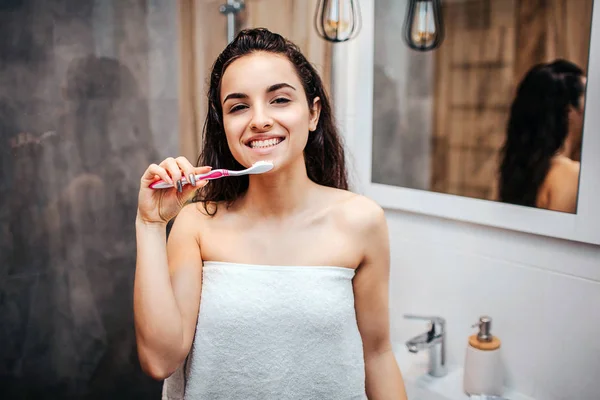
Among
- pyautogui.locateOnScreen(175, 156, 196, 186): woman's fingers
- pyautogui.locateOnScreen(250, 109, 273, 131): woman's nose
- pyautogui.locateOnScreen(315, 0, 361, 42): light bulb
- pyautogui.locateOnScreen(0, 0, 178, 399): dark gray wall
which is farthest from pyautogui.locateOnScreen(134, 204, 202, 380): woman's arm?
pyautogui.locateOnScreen(315, 0, 361, 42): light bulb

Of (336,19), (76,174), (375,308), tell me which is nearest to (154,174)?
(76,174)

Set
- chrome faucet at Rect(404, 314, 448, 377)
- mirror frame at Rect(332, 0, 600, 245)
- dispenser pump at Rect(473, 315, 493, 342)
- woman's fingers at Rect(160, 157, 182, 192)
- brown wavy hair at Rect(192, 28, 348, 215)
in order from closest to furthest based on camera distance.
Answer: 1. woman's fingers at Rect(160, 157, 182, 192)
2. brown wavy hair at Rect(192, 28, 348, 215)
3. mirror frame at Rect(332, 0, 600, 245)
4. dispenser pump at Rect(473, 315, 493, 342)
5. chrome faucet at Rect(404, 314, 448, 377)

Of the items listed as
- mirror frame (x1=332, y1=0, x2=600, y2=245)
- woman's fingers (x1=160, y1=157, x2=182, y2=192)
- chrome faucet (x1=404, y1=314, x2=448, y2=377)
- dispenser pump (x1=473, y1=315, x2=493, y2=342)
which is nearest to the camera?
woman's fingers (x1=160, y1=157, x2=182, y2=192)

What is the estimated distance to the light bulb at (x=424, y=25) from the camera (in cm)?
138

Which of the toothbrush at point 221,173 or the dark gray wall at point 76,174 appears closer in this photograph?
the toothbrush at point 221,173

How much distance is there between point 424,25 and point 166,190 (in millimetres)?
862

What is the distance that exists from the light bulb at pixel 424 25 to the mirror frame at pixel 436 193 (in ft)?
0.14

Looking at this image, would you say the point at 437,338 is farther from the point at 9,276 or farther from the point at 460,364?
the point at 9,276

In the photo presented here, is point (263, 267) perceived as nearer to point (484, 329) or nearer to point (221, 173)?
point (221, 173)

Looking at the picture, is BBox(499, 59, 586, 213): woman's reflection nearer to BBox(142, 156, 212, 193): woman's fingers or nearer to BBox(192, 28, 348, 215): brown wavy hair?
BBox(192, 28, 348, 215): brown wavy hair

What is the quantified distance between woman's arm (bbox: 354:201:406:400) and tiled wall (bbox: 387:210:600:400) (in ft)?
1.39

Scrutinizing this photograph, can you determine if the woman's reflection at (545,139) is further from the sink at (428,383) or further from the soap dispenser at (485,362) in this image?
the sink at (428,383)

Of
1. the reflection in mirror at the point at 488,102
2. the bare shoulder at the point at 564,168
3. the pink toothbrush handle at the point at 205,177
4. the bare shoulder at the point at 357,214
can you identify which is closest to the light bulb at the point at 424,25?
the reflection in mirror at the point at 488,102

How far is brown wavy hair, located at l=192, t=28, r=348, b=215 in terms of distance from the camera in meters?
0.98
